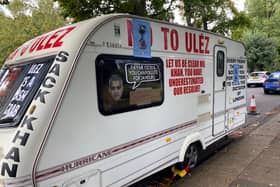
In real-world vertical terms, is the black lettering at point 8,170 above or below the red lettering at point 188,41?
below

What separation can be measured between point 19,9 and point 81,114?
2371cm

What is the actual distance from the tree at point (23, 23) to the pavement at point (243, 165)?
61.8 ft

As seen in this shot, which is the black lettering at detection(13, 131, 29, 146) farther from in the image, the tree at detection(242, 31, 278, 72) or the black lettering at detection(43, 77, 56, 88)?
the tree at detection(242, 31, 278, 72)

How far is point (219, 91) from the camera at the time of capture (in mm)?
4699

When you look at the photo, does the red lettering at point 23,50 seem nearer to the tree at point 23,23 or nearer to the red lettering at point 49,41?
the red lettering at point 49,41

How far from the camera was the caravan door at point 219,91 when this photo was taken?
180 inches

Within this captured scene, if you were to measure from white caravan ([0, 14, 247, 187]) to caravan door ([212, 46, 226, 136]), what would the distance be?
582 millimetres

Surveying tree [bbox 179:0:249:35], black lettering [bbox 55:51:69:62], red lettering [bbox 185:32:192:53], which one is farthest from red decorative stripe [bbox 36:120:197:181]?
tree [bbox 179:0:249:35]

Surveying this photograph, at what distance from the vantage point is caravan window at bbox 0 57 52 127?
2.18 metres

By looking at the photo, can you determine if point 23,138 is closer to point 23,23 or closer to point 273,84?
point 273,84

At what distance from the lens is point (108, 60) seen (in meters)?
2.58

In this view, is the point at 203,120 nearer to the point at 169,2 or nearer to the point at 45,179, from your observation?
the point at 45,179

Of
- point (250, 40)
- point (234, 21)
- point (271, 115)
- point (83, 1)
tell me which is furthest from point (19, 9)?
point (250, 40)

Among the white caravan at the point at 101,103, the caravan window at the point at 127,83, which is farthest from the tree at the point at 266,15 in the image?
the caravan window at the point at 127,83
